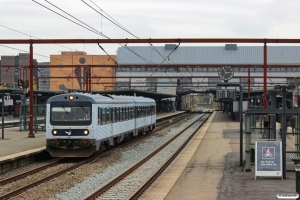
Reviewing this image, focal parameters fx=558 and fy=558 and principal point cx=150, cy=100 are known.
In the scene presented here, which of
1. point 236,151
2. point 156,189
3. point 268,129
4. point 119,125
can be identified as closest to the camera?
point 156,189

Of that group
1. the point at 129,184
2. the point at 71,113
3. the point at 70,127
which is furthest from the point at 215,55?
the point at 129,184

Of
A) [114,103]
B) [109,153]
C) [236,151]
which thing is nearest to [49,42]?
[114,103]

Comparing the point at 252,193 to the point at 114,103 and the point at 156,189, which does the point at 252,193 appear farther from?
the point at 114,103

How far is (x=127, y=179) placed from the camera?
1636 centimetres

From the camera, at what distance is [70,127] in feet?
69.3

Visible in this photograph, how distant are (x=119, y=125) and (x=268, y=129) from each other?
935 centimetres

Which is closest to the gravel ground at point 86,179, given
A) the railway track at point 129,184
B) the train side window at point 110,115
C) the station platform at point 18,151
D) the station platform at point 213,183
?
the railway track at point 129,184

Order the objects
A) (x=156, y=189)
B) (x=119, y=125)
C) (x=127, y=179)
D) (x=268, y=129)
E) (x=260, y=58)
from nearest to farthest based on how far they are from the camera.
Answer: (x=156, y=189) < (x=127, y=179) < (x=268, y=129) < (x=119, y=125) < (x=260, y=58)

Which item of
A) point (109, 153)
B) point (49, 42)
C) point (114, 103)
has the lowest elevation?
point (109, 153)

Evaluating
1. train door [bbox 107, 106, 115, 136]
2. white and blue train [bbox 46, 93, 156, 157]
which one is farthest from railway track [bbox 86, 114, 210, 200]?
train door [bbox 107, 106, 115, 136]

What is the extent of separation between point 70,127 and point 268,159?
28.7 ft

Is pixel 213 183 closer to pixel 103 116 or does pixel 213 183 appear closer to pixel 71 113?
pixel 71 113

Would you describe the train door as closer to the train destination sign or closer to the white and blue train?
the white and blue train

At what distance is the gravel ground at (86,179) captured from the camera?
1367 cm
